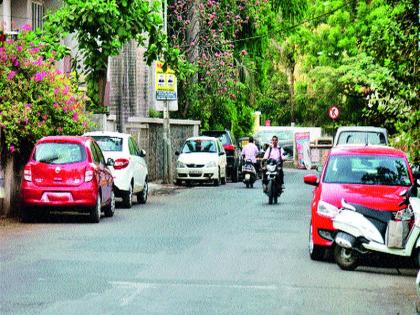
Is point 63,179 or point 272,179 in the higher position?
point 63,179

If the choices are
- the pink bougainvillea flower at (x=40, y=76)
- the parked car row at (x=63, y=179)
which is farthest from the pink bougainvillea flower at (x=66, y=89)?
the parked car row at (x=63, y=179)

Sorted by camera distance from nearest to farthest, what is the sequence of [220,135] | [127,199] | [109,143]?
1. [127,199]
2. [109,143]
3. [220,135]

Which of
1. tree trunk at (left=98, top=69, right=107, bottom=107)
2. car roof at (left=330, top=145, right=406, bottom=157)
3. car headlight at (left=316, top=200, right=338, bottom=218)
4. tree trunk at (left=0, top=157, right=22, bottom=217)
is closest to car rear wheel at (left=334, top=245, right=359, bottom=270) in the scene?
car headlight at (left=316, top=200, right=338, bottom=218)

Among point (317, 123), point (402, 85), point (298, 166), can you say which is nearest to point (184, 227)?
point (402, 85)

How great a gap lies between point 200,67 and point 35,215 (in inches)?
923

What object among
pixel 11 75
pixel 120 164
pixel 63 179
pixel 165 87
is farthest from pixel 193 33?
pixel 63 179

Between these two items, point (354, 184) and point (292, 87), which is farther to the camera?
point (292, 87)

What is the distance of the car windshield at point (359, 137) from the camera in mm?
28672

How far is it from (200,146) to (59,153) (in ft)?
62.5

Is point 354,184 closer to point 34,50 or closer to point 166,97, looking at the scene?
point 34,50

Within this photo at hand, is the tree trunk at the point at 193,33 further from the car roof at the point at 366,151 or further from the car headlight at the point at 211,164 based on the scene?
the car roof at the point at 366,151

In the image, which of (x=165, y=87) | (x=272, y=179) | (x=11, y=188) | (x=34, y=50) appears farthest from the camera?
(x=165, y=87)

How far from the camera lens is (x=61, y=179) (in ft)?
72.2

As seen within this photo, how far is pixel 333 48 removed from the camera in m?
70.4
